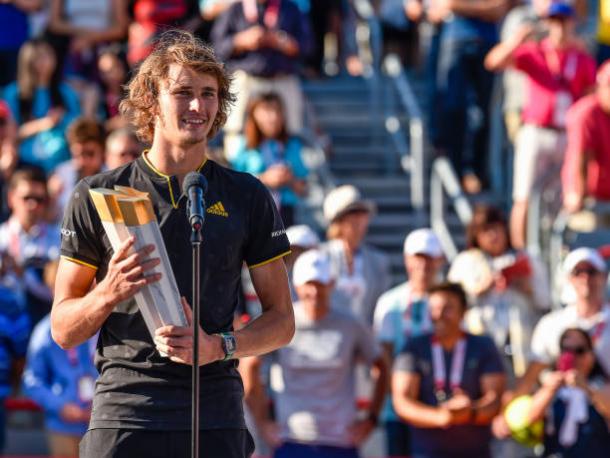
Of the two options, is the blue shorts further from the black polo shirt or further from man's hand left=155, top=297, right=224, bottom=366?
man's hand left=155, top=297, right=224, bottom=366

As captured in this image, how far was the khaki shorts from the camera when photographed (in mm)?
10531

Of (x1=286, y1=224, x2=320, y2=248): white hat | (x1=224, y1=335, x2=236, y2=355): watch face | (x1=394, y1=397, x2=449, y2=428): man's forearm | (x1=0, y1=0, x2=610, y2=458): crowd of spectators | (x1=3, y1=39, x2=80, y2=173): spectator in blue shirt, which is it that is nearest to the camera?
(x1=224, y1=335, x2=236, y2=355): watch face

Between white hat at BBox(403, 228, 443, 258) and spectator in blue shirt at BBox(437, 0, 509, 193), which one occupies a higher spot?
spectator in blue shirt at BBox(437, 0, 509, 193)

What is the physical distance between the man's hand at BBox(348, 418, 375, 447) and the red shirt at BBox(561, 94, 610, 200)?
250 cm

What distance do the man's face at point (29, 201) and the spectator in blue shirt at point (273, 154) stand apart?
146 cm

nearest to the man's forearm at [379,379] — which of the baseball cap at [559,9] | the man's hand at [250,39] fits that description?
the baseball cap at [559,9]

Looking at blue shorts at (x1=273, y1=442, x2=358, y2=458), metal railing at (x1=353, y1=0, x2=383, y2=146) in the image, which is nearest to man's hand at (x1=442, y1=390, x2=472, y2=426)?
blue shorts at (x1=273, y1=442, x2=358, y2=458)

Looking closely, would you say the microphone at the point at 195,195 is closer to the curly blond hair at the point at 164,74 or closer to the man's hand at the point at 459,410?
the curly blond hair at the point at 164,74

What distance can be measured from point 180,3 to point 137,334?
332 inches

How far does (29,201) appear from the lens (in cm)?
948

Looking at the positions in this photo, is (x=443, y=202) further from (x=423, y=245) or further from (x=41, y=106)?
(x=41, y=106)

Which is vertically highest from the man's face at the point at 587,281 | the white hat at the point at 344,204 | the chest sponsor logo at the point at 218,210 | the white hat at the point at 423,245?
the chest sponsor logo at the point at 218,210

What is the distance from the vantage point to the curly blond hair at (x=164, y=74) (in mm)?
4570

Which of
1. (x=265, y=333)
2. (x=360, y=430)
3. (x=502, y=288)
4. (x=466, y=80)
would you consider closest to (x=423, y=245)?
(x=502, y=288)
